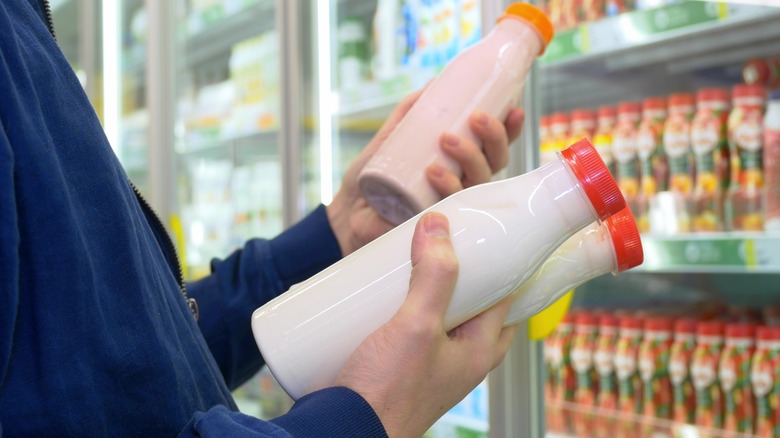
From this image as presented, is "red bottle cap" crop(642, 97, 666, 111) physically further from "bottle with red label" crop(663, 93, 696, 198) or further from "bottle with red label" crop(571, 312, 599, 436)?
"bottle with red label" crop(571, 312, 599, 436)

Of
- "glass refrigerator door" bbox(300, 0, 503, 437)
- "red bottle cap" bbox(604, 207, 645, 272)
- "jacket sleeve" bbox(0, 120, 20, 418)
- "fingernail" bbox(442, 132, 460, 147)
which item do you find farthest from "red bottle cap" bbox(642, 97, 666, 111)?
"jacket sleeve" bbox(0, 120, 20, 418)

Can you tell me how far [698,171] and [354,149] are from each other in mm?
879

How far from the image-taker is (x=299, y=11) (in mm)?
1794

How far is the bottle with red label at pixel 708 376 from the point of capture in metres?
1.40

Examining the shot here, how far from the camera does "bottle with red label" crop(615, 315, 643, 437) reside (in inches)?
60.0

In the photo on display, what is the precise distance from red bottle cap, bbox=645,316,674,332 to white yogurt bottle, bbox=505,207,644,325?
2.70 ft

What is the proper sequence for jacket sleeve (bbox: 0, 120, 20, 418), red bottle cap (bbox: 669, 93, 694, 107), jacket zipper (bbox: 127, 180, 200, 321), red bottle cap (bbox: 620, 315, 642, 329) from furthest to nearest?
red bottle cap (bbox: 620, 315, 642, 329) < red bottle cap (bbox: 669, 93, 694, 107) < jacket zipper (bbox: 127, 180, 200, 321) < jacket sleeve (bbox: 0, 120, 20, 418)

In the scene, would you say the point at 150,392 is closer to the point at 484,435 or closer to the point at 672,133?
the point at 484,435

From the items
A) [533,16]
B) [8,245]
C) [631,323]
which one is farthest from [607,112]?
[8,245]

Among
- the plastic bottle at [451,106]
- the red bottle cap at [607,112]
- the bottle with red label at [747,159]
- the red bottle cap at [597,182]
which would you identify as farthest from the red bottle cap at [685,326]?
the red bottle cap at [597,182]

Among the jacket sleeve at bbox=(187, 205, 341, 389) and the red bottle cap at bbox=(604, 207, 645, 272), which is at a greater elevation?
the red bottle cap at bbox=(604, 207, 645, 272)

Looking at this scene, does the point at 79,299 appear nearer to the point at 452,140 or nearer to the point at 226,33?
the point at 452,140

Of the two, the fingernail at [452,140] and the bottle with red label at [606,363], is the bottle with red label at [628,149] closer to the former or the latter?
the bottle with red label at [606,363]

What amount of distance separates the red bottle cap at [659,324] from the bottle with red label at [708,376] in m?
0.09
